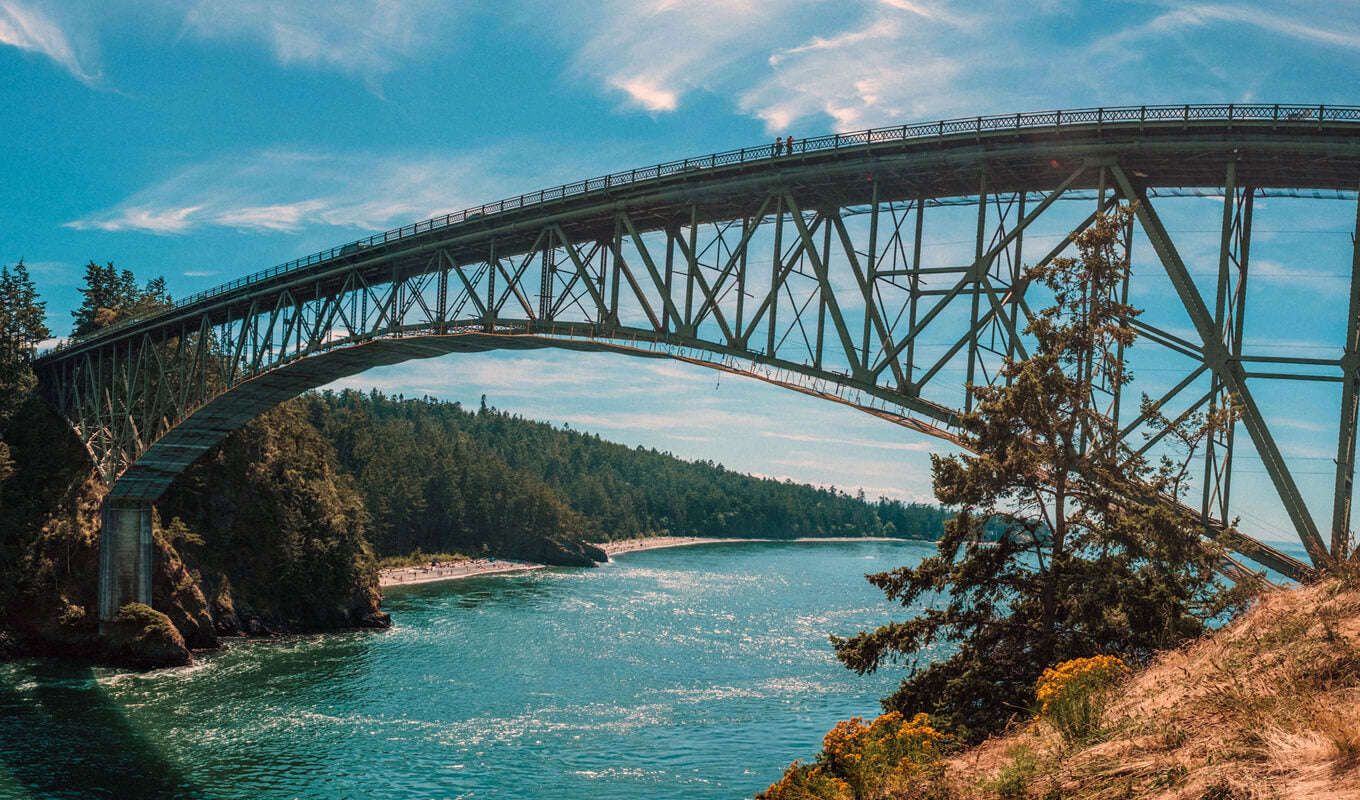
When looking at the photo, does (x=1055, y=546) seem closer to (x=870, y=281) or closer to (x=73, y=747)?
(x=870, y=281)

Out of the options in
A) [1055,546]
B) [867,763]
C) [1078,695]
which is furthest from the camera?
[1055,546]

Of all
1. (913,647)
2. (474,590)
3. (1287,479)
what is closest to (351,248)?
(913,647)

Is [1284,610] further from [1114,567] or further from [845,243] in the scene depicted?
[845,243]

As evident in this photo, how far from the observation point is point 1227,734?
941 centimetres

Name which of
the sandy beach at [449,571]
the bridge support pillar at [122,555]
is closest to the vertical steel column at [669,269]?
the bridge support pillar at [122,555]

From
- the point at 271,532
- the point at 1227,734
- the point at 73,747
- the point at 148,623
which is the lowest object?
the point at 73,747

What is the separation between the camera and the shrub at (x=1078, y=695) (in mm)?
11641

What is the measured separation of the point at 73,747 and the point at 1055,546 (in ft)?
126

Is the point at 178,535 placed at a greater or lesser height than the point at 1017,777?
greater

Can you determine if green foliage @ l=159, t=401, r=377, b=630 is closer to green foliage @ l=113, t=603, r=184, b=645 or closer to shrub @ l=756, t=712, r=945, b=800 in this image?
green foliage @ l=113, t=603, r=184, b=645

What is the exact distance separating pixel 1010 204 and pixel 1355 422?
10.9 m

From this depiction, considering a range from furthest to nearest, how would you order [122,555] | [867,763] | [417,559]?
[417,559] < [122,555] < [867,763]

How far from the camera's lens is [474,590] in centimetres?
9312

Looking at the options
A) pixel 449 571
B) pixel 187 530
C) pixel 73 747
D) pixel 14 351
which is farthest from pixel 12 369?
pixel 449 571
